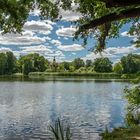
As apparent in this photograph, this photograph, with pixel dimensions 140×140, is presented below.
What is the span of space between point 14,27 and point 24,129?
538 inches

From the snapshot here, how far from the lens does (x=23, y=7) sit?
1366 centimetres

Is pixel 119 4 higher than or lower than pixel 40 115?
higher

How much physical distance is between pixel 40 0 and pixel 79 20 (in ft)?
5.34

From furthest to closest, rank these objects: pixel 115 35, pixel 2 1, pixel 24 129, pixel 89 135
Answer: pixel 24 129
pixel 89 135
pixel 115 35
pixel 2 1

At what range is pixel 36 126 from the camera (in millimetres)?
28047

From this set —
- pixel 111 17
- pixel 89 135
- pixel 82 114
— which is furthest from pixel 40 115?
pixel 111 17

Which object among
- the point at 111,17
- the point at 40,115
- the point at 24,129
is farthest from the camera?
the point at 40,115

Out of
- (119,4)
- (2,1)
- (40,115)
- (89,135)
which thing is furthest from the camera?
(40,115)

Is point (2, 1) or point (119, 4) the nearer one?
point (119, 4)

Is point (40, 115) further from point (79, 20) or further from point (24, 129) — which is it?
point (79, 20)

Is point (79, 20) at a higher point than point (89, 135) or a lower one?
higher

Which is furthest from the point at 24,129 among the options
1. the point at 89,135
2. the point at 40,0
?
the point at 40,0

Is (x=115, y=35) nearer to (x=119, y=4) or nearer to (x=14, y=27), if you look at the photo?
(x=14, y=27)

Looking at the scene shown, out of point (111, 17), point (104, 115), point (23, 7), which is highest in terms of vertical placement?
point (23, 7)
